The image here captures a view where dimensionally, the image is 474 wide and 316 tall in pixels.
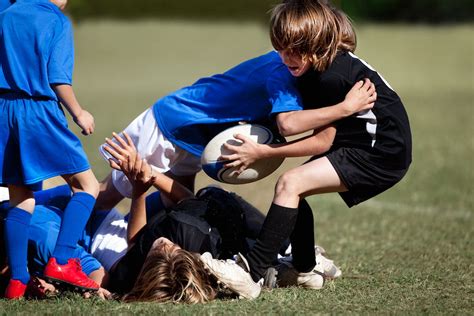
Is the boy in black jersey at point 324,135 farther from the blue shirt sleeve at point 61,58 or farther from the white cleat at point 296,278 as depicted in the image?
the blue shirt sleeve at point 61,58

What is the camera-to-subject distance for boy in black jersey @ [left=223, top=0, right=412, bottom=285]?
4.45 m

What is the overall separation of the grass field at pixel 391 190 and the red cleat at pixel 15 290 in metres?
0.08

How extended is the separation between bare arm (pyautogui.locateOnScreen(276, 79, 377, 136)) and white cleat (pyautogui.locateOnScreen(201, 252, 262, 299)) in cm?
81

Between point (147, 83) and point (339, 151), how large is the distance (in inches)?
705

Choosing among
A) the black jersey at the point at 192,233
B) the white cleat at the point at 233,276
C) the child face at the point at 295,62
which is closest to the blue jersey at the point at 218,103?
the child face at the point at 295,62

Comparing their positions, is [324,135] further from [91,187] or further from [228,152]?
[91,187]

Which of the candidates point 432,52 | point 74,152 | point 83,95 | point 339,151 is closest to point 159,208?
point 74,152

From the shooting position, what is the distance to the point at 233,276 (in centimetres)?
426

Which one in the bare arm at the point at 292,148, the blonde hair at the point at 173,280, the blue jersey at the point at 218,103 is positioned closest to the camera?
the blonde hair at the point at 173,280

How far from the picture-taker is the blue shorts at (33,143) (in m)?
4.52

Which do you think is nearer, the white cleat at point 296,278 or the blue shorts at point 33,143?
the blue shorts at point 33,143

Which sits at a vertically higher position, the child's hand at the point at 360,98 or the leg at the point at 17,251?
the child's hand at the point at 360,98

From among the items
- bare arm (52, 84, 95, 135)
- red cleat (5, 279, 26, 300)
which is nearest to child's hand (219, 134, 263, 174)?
bare arm (52, 84, 95, 135)

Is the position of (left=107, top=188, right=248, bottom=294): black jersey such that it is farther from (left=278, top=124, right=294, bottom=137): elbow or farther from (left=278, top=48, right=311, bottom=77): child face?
(left=278, top=48, right=311, bottom=77): child face
